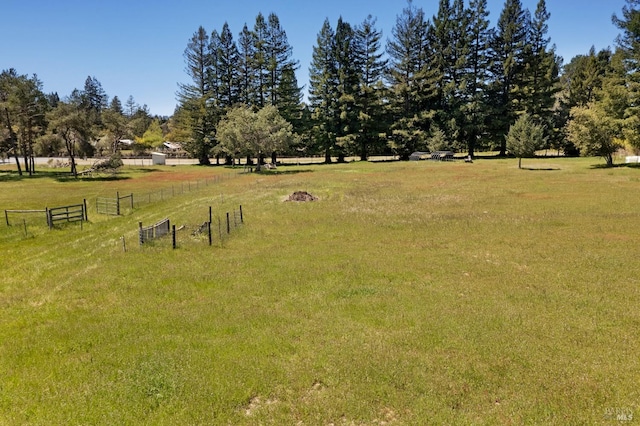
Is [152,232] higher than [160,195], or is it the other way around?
[160,195]

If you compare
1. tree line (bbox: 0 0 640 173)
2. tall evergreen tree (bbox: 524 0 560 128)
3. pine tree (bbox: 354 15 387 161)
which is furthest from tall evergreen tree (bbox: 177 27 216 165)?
tall evergreen tree (bbox: 524 0 560 128)

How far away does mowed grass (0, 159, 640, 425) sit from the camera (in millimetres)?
7121

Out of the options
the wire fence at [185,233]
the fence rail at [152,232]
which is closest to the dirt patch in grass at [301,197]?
the wire fence at [185,233]

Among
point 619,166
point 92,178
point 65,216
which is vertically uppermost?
point 619,166

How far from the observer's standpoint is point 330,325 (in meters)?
10.1

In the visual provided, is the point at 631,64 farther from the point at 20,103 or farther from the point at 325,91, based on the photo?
the point at 20,103

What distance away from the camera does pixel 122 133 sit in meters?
83.6

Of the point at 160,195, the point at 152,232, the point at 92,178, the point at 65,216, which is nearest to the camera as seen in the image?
the point at 152,232

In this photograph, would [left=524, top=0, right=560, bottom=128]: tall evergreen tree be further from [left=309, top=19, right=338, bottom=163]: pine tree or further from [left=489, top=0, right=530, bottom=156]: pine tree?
[left=309, top=19, right=338, bottom=163]: pine tree

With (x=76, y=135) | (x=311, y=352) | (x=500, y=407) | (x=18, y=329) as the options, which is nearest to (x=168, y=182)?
(x=76, y=135)

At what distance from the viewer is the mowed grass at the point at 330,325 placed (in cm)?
712

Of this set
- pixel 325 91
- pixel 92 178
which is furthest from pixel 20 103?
pixel 325 91

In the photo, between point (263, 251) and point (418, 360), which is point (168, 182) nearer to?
point (263, 251)

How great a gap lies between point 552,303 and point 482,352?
4060 millimetres
